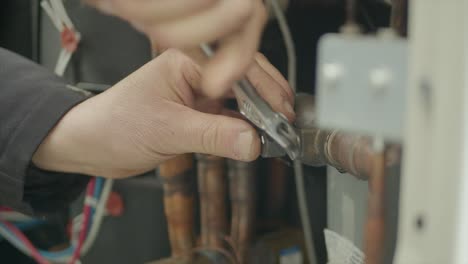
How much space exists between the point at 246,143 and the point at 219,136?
0.03 m

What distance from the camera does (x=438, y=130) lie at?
216 millimetres

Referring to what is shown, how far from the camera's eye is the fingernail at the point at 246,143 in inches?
17.5

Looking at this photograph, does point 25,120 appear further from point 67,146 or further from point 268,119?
point 268,119

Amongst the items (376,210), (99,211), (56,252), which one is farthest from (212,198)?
(376,210)

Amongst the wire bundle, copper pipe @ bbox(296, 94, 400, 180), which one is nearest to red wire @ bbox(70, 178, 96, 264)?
the wire bundle

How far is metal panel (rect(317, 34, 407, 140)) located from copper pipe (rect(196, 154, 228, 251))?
0.50 metres

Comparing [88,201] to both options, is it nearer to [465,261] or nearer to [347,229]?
[347,229]

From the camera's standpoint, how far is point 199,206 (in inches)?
31.3

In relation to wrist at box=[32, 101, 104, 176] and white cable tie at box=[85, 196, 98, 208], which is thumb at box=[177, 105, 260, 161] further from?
white cable tie at box=[85, 196, 98, 208]

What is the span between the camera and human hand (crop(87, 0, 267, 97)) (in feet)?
0.72

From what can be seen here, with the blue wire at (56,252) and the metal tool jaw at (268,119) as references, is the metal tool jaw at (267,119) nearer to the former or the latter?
the metal tool jaw at (268,119)

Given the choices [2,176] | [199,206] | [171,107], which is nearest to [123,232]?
[199,206]

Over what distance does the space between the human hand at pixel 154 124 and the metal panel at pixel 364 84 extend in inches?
7.5

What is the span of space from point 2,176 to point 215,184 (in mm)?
275
